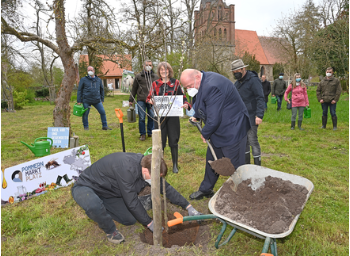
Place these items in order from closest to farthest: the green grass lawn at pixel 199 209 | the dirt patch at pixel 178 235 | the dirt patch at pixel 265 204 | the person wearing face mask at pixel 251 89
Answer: the dirt patch at pixel 265 204, the green grass lawn at pixel 199 209, the dirt patch at pixel 178 235, the person wearing face mask at pixel 251 89

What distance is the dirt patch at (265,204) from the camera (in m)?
2.00

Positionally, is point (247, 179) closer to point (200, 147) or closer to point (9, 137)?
point (200, 147)

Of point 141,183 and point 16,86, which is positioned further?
point 16,86

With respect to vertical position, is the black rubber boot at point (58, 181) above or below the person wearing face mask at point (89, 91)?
below

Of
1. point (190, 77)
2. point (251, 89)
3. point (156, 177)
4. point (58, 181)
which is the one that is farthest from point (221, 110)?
point (58, 181)

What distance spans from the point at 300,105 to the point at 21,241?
7.32 metres

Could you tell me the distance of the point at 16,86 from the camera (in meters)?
17.8

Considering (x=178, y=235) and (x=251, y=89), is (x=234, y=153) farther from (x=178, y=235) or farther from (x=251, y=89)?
(x=251, y=89)

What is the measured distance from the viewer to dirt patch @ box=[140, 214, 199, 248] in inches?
111

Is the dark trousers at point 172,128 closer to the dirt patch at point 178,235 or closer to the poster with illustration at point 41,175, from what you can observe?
the poster with illustration at point 41,175

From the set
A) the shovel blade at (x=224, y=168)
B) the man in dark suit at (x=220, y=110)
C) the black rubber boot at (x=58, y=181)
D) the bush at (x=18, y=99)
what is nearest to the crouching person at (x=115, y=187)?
the shovel blade at (x=224, y=168)

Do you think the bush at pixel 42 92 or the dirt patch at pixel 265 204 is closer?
the dirt patch at pixel 265 204

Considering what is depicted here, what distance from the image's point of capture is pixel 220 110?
2.90 meters

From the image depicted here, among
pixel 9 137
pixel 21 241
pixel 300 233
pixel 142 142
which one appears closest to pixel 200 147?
pixel 142 142
